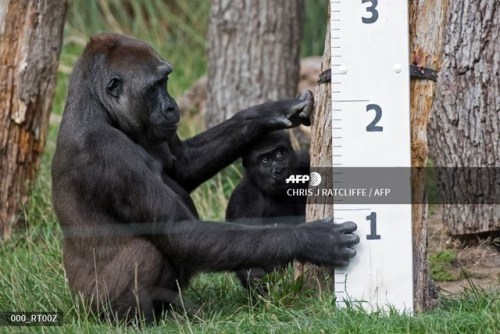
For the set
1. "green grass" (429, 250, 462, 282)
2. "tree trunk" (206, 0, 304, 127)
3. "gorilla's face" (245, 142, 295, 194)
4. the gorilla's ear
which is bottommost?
"green grass" (429, 250, 462, 282)

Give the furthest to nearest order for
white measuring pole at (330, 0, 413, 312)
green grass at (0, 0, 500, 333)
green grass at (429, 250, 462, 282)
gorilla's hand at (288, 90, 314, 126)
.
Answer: green grass at (429, 250, 462, 282) < gorilla's hand at (288, 90, 314, 126) < white measuring pole at (330, 0, 413, 312) < green grass at (0, 0, 500, 333)

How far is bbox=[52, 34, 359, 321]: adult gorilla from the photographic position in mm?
4176

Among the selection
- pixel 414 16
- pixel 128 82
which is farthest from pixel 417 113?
pixel 128 82

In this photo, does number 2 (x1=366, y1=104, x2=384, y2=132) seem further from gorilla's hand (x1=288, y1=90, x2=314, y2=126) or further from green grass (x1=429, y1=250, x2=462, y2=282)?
green grass (x1=429, y1=250, x2=462, y2=282)

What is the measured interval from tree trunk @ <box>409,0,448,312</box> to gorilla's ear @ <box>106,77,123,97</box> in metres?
1.33

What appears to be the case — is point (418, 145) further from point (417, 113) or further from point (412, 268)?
point (412, 268)

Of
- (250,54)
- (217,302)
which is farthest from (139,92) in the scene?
(250,54)

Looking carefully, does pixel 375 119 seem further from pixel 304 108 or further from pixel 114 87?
pixel 114 87

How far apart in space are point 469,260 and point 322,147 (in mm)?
1520

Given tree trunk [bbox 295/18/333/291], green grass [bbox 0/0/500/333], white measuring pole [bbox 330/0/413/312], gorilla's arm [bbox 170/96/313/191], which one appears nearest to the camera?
green grass [bbox 0/0/500/333]

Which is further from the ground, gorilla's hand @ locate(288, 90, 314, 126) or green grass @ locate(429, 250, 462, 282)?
gorilla's hand @ locate(288, 90, 314, 126)

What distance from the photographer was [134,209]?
167 inches

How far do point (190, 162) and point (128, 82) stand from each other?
69 cm

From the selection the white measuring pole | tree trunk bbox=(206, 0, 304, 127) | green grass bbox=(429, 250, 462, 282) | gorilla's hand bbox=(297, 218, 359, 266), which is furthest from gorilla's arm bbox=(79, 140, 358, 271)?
tree trunk bbox=(206, 0, 304, 127)
